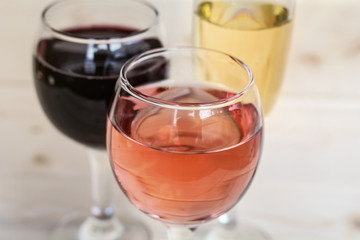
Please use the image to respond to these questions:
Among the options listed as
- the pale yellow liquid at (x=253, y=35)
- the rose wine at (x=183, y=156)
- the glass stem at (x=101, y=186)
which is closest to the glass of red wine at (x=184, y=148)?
the rose wine at (x=183, y=156)

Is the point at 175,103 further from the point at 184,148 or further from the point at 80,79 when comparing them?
the point at 80,79

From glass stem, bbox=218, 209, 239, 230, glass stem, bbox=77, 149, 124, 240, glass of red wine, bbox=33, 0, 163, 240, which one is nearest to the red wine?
glass of red wine, bbox=33, 0, 163, 240

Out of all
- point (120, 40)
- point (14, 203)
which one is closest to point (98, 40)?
point (120, 40)

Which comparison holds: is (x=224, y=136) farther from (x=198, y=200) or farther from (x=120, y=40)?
(x=120, y=40)

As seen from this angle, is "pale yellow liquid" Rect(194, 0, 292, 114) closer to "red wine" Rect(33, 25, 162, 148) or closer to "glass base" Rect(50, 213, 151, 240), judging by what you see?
"red wine" Rect(33, 25, 162, 148)

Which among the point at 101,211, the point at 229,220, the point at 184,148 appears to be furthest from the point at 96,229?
the point at 184,148

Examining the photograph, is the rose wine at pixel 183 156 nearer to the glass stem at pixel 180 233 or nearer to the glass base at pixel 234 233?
the glass stem at pixel 180 233
